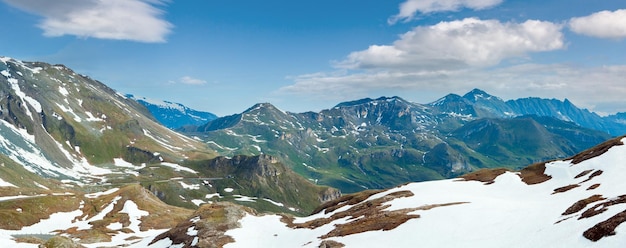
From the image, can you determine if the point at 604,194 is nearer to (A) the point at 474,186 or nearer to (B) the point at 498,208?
(B) the point at 498,208

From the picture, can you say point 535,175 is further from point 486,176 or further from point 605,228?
point 605,228

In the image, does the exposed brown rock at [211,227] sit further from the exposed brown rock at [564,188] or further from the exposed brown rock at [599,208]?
the exposed brown rock at [564,188]

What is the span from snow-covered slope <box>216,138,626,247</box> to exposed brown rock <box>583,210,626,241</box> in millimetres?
60

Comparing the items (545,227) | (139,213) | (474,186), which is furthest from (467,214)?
(139,213)

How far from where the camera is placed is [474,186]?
8044 cm

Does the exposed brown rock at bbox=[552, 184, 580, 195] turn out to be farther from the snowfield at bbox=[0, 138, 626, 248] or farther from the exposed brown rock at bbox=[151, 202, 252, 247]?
the exposed brown rock at bbox=[151, 202, 252, 247]

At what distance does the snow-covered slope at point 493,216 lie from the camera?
33.7m

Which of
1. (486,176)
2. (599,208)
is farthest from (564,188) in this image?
(599,208)

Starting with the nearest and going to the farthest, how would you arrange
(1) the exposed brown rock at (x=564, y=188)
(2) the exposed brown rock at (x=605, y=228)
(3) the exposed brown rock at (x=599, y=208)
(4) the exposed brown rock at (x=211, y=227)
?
(2) the exposed brown rock at (x=605, y=228) → (3) the exposed brown rock at (x=599, y=208) → (1) the exposed brown rock at (x=564, y=188) → (4) the exposed brown rock at (x=211, y=227)

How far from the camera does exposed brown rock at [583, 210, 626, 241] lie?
2850cm

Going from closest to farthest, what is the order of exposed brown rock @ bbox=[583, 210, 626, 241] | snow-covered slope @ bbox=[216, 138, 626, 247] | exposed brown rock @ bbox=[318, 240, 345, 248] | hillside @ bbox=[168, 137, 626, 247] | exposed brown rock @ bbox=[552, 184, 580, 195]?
exposed brown rock @ bbox=[583, 210, 626, 241] → snow-covered slope @ bbox=[216, 138, 626, 247] → hillside @ bbox=[168, 137, 626, 247] → exposed brown rock @ bbox=[318, 240, 345, 248] → exposed brown rock @ bbox=[552, 184, 580, 195]

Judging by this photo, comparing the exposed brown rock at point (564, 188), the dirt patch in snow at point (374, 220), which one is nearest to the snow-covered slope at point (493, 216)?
the dirt patch in snow at point (374, 220)

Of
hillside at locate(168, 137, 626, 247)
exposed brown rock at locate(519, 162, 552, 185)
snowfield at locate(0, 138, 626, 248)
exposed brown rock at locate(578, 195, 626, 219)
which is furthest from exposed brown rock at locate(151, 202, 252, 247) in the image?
exposed brown rock at locate(519, 162, 552, 185)

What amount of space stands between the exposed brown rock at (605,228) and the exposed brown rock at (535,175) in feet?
166
